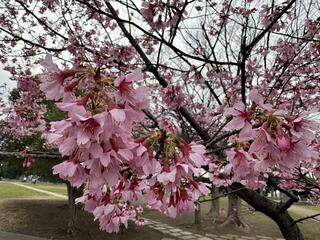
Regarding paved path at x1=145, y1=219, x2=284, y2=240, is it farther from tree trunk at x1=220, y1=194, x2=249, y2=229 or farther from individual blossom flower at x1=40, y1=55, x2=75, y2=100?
individual blossom flower at x1=40, y1=55, x2=75, y2=100

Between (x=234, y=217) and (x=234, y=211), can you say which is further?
(x=234, y=217)

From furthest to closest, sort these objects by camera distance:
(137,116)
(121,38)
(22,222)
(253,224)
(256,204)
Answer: (253,224) → (22,222) → (121,38) → (256,204) → (137,116)

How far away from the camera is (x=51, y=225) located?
1398 centimetres

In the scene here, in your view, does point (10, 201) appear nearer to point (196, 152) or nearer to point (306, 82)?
point (306, 82)

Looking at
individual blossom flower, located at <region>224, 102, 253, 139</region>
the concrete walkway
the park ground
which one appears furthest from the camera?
the park ground

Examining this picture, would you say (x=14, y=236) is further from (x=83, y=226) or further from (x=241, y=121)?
(x=241, y=121)

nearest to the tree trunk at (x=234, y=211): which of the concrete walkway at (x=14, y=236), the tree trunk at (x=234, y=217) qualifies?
the tree trunk at (x=234, y=217)

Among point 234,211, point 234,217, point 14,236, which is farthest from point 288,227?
point 234,217

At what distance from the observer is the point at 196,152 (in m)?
1.29

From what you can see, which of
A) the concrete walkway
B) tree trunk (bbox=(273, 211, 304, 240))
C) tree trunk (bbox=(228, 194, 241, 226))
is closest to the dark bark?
tree trunk (bbox=(273, 211, 304, 240))

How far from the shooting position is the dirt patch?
1314 centimetres

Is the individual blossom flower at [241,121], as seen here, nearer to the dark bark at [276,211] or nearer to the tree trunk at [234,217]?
the dark bark at [276,211]

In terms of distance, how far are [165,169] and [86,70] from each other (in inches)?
15.7

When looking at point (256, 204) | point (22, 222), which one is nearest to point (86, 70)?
point (256, 204)
